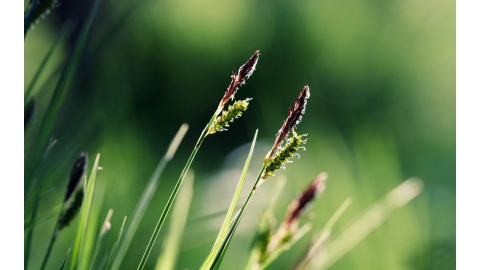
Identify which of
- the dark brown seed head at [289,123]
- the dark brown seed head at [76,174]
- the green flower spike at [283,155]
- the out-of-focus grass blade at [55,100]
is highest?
the out-of-focus grass blade at [55,100]

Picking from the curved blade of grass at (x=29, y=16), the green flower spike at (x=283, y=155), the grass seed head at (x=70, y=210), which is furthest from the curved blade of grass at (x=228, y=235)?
the curved blade of grass at (x=29, y=16)

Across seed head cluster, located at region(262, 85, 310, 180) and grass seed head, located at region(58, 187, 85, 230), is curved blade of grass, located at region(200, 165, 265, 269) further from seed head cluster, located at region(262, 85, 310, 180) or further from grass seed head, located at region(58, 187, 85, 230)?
grass seed head, located at region(58, 187, 85, 230)

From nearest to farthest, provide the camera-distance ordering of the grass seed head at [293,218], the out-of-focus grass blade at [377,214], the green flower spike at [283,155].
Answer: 1. the green flower spike at [283,155]
2. the grass seed head at [293,218]
3. the out-of-focus grass blade at [377,214]

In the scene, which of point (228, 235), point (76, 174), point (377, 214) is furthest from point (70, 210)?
point (377, 214)

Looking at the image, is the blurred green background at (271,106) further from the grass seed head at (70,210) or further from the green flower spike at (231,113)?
the green flower spike at (231,113)
